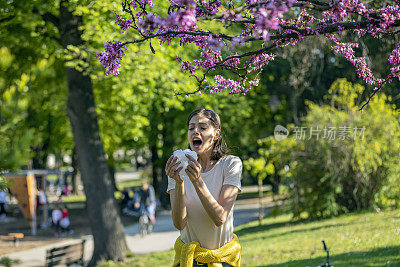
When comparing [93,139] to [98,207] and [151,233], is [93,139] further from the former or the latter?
[151,233]

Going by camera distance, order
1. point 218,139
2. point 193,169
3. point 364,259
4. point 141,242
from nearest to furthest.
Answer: point 193,169 < point 218,139 < point 364,259 < point 141,242

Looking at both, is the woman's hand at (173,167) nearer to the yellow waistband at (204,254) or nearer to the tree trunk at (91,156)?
the yellow waistband at (204,254)

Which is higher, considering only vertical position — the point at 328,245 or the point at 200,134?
the point at 200,134

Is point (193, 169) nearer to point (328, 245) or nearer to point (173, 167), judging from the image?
point (173, 167)

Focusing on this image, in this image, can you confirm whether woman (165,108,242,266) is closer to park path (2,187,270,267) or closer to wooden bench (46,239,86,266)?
park path (2,187,270,267)

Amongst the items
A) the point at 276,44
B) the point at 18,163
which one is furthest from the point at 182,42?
the point at 18,163

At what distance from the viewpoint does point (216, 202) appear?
9.48 ft

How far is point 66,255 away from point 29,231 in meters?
10.0

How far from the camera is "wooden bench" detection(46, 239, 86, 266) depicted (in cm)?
1085

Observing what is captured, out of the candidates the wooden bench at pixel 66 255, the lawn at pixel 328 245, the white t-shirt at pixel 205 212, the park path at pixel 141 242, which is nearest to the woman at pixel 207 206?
the white t-shirt at pixel 205 212

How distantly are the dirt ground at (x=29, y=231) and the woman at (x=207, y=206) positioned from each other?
13.1 m

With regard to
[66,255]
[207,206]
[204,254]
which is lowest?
[66,255]

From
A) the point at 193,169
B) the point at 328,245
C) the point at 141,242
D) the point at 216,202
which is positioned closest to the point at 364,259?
the point at 328,245

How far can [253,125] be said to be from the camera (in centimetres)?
2998
